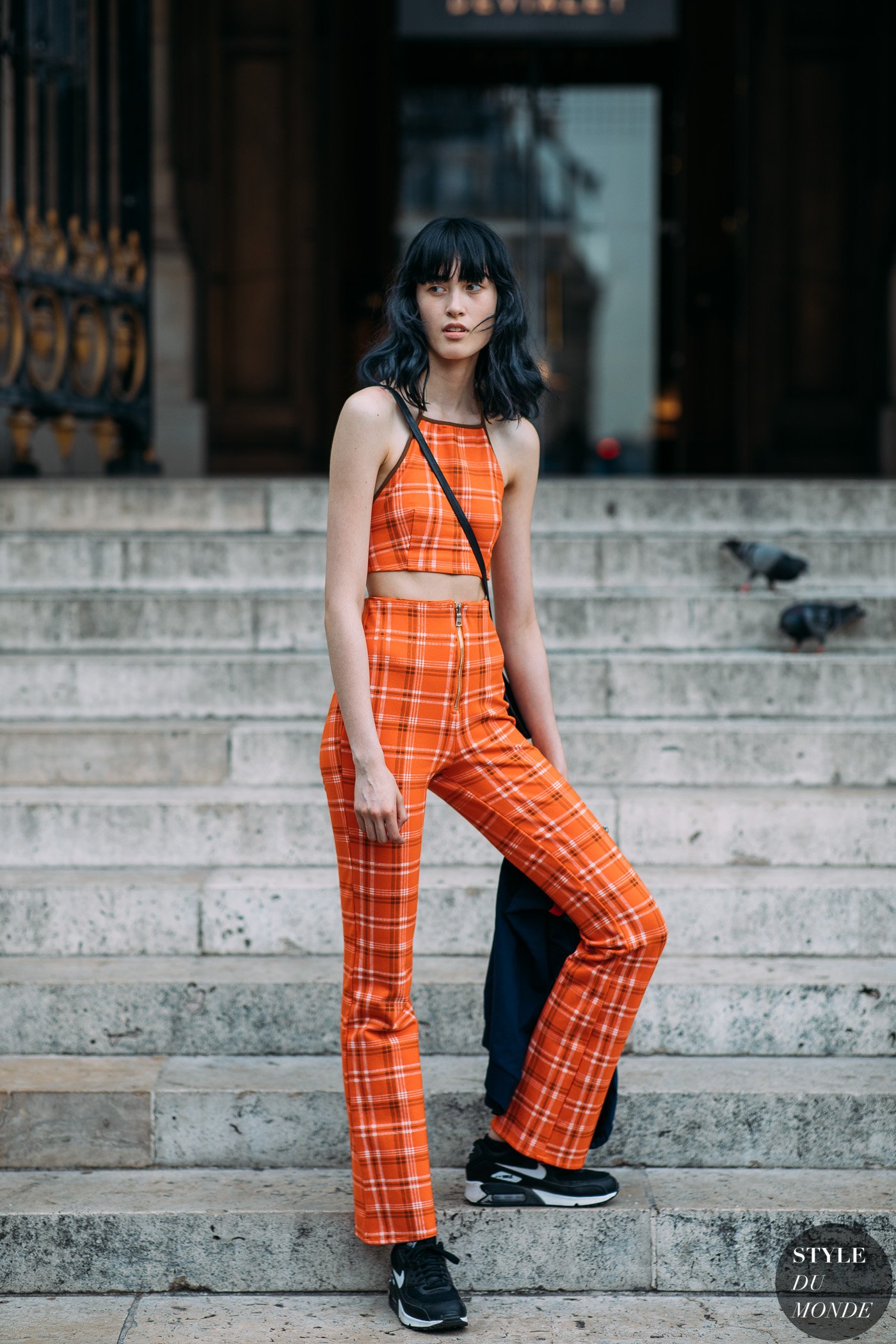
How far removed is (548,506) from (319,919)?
8.71ft

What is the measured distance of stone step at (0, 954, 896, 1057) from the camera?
3736mm

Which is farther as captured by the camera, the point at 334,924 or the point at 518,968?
the point at 334,924

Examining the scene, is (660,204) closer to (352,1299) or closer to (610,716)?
(610,716)

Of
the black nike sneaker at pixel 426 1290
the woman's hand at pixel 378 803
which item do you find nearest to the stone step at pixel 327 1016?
the black nike sneaker at pixel 426 1290

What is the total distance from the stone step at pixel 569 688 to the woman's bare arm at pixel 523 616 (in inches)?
73.8

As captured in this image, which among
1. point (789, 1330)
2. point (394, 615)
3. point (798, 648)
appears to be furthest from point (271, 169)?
point (789, 1330)

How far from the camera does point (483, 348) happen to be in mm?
2896

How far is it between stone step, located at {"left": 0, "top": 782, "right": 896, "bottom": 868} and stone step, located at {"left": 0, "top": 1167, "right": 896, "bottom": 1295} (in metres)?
1.31

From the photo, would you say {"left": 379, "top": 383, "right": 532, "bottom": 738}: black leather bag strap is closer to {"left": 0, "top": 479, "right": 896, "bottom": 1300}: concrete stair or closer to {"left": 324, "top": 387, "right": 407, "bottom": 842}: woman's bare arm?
{"left": 324, "top": 387, "right": 407, "bottom": 842}: woman's bare arm

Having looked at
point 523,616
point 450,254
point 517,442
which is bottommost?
point 523,616

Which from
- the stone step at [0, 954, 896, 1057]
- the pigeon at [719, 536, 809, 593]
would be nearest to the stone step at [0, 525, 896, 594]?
the pigeon at [719, 536, 809, 593]

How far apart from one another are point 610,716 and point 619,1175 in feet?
6.33

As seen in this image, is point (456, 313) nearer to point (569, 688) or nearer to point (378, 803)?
point (378, 803)

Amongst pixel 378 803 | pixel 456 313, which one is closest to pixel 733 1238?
pixel 378 803
